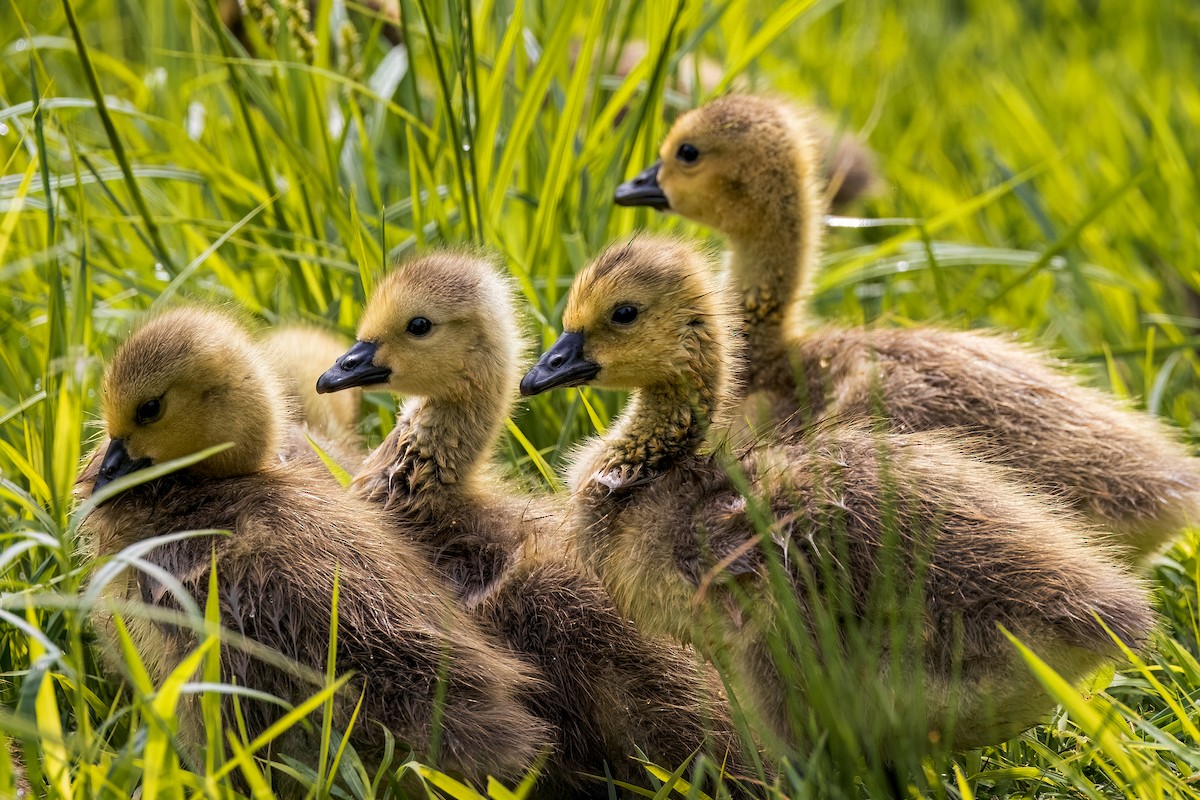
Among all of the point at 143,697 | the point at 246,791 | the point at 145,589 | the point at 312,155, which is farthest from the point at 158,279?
the point at 143,697

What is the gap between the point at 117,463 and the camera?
8.36ft

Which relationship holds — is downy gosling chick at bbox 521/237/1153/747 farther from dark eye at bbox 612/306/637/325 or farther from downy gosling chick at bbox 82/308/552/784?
downy gosling chick at bbox 82/308/552/784

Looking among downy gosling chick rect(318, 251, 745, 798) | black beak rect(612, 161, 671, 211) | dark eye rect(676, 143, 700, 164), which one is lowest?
downy gosling chick rect(318, 251, 745, 798)

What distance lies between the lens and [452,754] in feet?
7.33

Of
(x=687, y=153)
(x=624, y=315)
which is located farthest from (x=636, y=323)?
(x=687, y=153)

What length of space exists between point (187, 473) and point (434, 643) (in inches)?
24.4

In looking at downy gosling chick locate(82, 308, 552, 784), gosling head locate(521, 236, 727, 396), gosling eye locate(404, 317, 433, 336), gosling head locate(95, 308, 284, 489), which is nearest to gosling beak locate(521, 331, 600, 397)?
gosling head locate(521, 236, 727, 396)

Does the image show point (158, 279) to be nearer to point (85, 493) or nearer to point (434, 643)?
point (85, 493)

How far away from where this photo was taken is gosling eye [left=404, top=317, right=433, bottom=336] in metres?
2.75

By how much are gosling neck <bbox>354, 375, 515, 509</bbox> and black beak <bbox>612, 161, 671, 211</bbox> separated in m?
0.91

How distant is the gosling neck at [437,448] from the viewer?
2752mm

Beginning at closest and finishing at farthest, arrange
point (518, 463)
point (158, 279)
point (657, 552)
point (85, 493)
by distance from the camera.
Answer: point (657, 552) < point (85, 493) < point (518, 463) < point (158, 279)

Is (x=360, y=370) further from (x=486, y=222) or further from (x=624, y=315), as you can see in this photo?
(x=486, y=222)

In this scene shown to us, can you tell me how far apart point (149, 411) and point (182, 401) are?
2.6 inches
